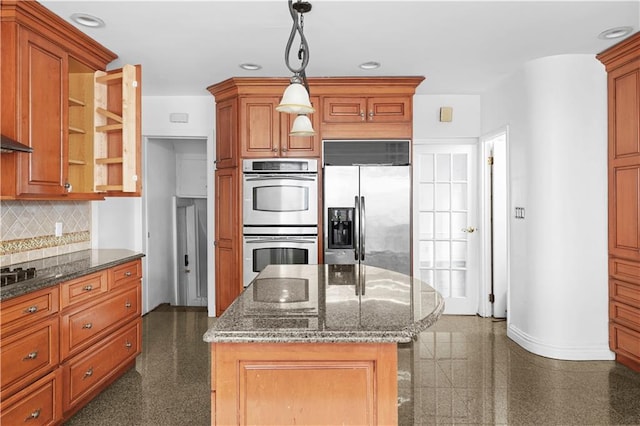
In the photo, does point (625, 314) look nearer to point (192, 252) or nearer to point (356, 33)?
point (356, 33)

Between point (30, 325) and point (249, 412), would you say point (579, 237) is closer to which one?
point (249, 412)

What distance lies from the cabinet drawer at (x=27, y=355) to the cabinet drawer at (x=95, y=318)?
0.09m

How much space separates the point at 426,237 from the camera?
5223 mm

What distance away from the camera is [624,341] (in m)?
3.56

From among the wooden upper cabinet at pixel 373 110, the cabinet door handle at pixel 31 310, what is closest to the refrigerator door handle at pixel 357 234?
the wooden upper cabinet at pixel 373 110

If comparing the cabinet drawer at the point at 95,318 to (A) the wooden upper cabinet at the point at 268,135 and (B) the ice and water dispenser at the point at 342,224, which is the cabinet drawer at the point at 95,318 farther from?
(B) the ice and water dispenser at the point at 342,224

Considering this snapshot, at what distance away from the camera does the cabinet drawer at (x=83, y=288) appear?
2.59 meters

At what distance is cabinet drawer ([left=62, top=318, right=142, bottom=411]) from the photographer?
2.65 meters

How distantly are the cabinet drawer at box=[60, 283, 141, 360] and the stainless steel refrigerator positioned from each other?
184 centimetres

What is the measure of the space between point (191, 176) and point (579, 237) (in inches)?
184

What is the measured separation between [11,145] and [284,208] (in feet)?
8.10

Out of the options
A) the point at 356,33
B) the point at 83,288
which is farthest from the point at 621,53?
the point at 83,288

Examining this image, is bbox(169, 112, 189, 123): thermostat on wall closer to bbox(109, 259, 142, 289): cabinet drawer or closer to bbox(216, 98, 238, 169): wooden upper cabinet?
bbox(216, 98, 238, 169): wooden upper cabinet

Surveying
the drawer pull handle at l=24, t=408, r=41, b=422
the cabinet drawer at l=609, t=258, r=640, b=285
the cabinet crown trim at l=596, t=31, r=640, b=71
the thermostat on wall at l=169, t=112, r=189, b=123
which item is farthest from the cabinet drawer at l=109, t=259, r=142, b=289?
the cabinet crown trim at l=596, t=31, r=640, b=71
